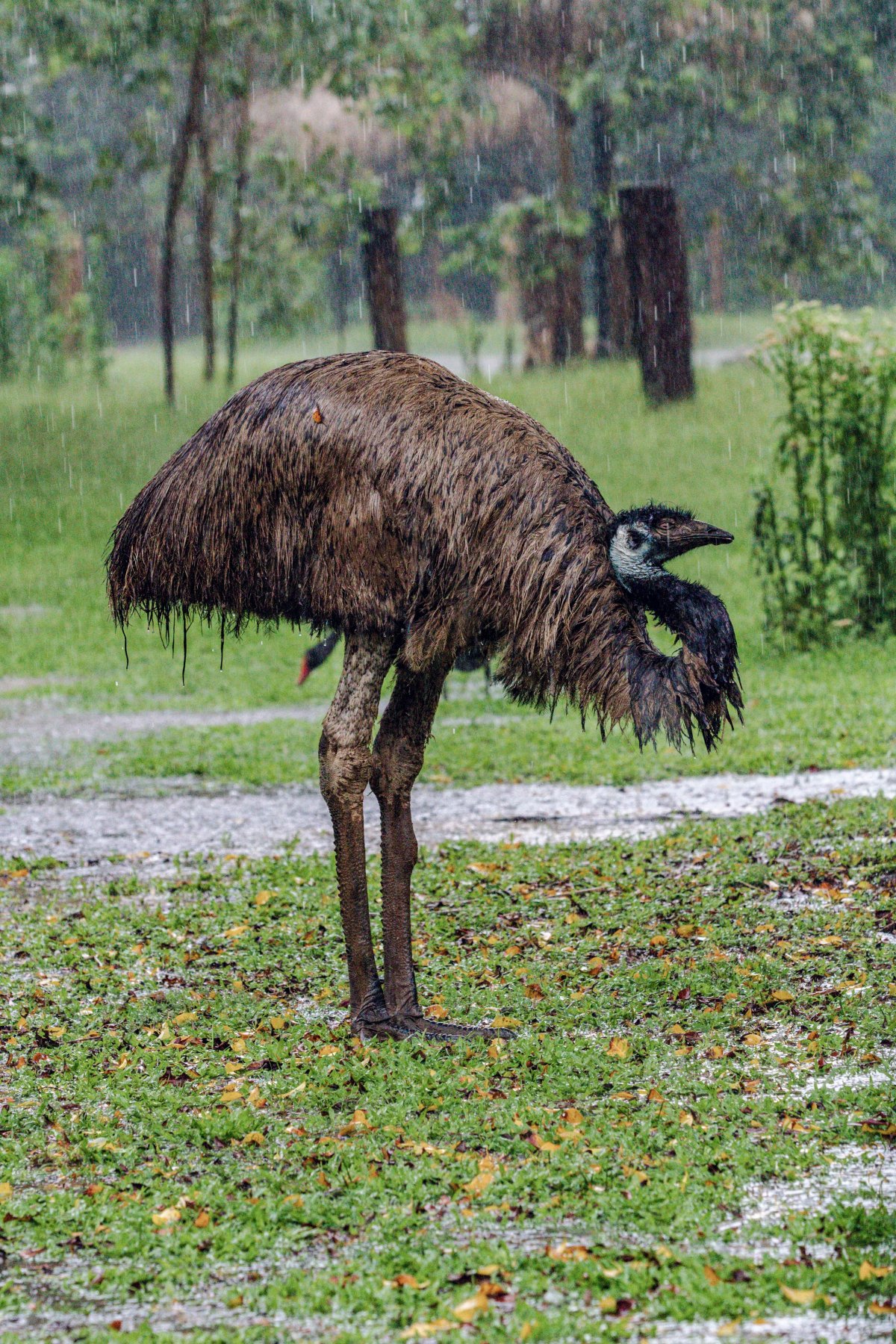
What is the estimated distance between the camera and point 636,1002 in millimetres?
6199

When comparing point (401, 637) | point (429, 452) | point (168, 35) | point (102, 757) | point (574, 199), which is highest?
point (168, 35)

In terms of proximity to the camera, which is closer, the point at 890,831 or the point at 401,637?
the point at 401,637

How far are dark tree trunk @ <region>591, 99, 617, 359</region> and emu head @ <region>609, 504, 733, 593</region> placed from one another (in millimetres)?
20732

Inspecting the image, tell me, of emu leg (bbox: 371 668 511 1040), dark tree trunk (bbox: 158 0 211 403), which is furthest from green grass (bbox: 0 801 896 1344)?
dark tree trunk (bbox: 158 0 211 403)

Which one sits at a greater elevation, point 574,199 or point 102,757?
point 574,199

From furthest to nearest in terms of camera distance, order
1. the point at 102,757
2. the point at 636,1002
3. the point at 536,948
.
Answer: the point at 102,757
the point at 536,948
the point at 636,1002

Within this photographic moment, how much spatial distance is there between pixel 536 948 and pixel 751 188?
2220 cm

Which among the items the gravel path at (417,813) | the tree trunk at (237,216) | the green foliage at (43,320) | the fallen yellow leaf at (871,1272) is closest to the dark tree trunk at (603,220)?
the tree trunk at (237,216)

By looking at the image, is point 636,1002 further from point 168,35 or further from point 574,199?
point 574,199

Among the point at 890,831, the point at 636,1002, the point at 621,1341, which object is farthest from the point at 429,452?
the point at 890,831

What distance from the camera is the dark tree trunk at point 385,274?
22.6 meters

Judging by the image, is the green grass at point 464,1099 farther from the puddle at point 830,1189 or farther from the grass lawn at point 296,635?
the grass lawn at point 296,635

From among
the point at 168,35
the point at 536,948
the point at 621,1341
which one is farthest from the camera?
the point at 168,35

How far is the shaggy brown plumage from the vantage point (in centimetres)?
534
